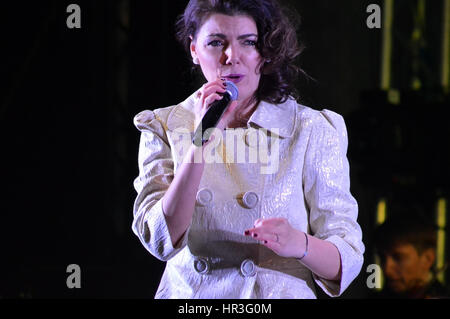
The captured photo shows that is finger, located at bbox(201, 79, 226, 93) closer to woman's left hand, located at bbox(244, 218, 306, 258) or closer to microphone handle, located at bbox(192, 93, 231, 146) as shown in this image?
microphone handle, located at bbox(192, 93, 231, 146)

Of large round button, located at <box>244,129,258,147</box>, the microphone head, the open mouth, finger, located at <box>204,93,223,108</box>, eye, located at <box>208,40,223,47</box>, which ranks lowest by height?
large round button, located at <box>244,129,258,147</box>

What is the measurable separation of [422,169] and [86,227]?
1.51m

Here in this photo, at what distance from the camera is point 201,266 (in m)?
1.33

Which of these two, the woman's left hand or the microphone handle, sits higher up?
the microphone handle

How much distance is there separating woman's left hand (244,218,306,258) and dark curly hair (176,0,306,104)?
38 centimetres

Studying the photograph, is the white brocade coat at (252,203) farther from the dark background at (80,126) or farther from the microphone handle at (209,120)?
the dark background at (80,126)

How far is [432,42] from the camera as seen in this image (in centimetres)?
362

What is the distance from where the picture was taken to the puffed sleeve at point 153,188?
1.31 m

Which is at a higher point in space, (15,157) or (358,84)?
(358,84)

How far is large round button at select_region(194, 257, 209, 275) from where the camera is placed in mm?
1329

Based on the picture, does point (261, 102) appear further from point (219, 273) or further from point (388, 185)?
point (388, 185)

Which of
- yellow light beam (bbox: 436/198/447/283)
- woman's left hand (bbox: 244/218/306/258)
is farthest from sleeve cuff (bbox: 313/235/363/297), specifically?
yellow light beam (bbox: 436/198/447/283)

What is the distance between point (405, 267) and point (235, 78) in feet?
5.02
